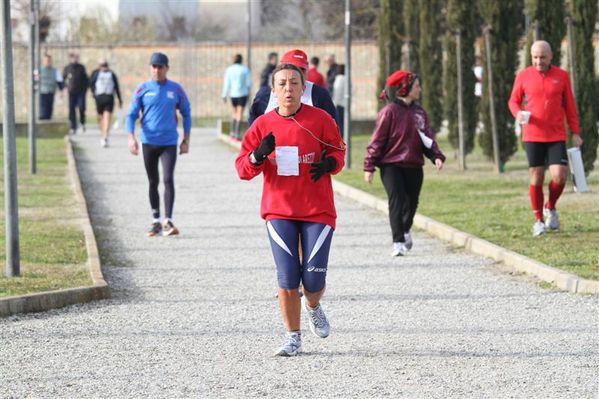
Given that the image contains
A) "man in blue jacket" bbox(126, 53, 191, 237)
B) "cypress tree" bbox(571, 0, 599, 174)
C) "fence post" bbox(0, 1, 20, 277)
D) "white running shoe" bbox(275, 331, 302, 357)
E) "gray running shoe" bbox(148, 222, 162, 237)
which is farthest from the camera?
"cypress tree" bbox(571, 0, 599, 174)

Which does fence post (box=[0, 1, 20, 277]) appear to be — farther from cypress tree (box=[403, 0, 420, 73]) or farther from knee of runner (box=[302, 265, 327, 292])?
cypress tree (box=[403, 0, 420, 73])

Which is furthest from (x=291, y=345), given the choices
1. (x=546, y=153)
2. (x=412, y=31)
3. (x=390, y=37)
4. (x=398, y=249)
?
(x=390, y=37)

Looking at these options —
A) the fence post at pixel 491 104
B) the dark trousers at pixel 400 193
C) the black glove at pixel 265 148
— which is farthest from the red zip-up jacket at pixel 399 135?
the fence post at pixel 491 104

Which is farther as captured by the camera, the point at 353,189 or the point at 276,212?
the point at 353,189

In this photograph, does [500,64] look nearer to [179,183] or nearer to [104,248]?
[179,183]

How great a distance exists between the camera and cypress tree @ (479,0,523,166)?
944 inches

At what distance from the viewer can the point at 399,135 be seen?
13.7m

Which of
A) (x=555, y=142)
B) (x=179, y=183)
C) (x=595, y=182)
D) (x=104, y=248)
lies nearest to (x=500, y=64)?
(x=595, y=182)

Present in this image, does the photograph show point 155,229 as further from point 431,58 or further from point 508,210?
point 431,58

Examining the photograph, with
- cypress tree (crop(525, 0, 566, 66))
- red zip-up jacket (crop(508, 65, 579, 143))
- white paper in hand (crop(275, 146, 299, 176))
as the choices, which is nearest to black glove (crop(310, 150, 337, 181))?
white paper in hand (crop(275, 146, 299, 176))

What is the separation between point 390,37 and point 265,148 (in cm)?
2309

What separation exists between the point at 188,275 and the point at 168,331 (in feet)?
10.0

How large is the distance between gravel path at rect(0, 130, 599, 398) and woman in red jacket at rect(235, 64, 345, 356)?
1.53 feet

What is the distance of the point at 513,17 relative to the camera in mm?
24203
